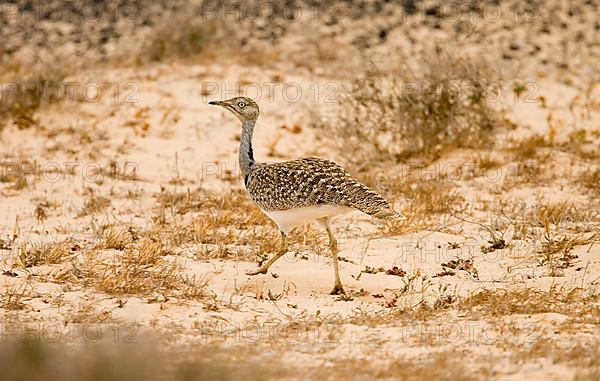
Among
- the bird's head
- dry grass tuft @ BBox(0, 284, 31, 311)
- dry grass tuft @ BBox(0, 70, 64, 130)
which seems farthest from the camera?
dry grass tuft @ BBox(0, 70, 64, 130)

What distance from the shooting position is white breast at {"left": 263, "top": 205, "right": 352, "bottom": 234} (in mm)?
6543

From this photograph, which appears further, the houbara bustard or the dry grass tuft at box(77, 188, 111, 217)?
the dry grass tuft at box(77, 188, 111, 217)

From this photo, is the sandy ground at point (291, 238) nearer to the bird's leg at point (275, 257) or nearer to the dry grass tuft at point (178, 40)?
the bird's leg at point (275, 257)

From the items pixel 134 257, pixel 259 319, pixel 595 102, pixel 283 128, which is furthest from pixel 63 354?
pixel 595 102

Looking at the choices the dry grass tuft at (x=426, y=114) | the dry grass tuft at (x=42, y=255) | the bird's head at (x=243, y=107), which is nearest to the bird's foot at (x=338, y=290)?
the bird's head at (x=243, y=107)

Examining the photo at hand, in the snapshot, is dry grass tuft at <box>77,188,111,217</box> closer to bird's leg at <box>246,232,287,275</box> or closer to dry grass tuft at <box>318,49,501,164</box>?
bird's leg at <box>246,232,287,275</box>

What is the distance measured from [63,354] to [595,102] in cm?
877

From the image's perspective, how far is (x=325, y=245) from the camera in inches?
308

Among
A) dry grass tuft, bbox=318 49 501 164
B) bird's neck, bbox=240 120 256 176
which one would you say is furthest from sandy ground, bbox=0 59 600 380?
bird's neck, bbox=240 120 256 176

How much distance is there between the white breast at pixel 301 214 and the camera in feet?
21.5

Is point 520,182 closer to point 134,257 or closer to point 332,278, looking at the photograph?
point 332,278

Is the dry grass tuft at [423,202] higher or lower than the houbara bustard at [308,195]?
lower

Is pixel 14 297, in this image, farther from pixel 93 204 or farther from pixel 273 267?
pixel 93 204

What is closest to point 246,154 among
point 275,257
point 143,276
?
Result: point 275,257
